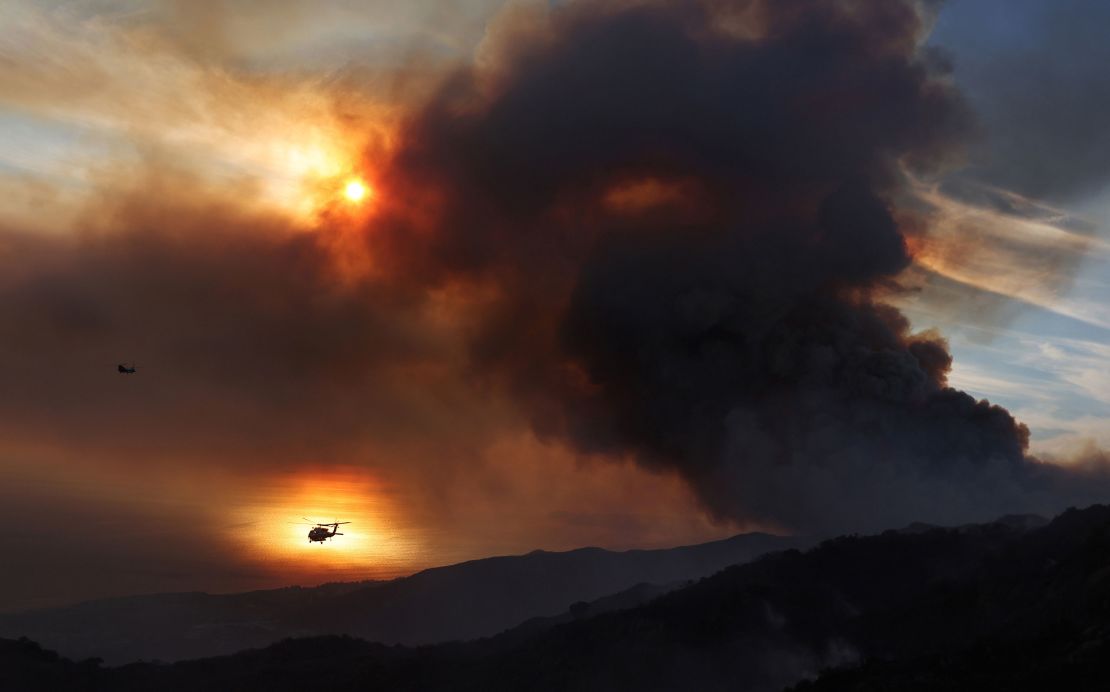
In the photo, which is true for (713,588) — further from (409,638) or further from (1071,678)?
(409,638)

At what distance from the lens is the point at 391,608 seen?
148500 millimetres

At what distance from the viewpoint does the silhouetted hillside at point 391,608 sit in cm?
13875

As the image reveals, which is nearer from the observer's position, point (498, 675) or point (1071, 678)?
point (1071, 678)

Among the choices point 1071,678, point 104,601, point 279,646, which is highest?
point 104,601

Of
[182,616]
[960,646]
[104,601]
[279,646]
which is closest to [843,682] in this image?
[960,646]

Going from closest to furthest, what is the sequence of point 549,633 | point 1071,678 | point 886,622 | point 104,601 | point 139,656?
point 1071,678, point 886,622, point 549,633, point 139,656, point 104,601

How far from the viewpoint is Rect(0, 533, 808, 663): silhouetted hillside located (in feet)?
455

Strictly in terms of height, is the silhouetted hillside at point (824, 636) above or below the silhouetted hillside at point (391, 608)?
below

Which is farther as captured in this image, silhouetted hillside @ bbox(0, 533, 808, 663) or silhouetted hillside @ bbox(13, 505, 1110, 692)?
silhouetted hillside @ bbox(0, 533, 808, 663)

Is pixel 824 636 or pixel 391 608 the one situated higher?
pixel 391 608

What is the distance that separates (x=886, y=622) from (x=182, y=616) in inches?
→ 5192

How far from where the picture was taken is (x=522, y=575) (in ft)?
513

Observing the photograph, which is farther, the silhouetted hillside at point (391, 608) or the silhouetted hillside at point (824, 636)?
the silhouetted hillside at point (391, 608)

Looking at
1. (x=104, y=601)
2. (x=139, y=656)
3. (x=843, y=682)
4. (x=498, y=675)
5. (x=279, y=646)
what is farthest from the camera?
(x=104, y=601)
